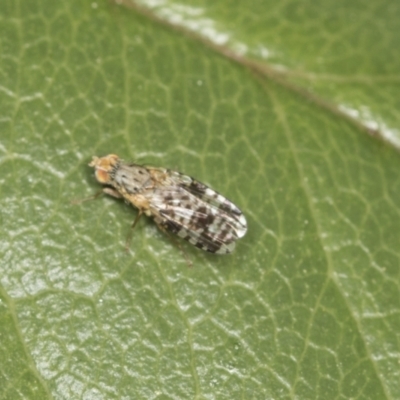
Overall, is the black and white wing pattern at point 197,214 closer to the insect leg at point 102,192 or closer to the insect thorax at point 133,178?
the insect thorax at point 133,178

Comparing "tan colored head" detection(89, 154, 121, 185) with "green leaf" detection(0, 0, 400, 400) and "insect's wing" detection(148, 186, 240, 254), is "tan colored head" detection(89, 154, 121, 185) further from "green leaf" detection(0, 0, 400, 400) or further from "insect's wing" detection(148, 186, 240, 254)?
"insect's wing" detection(148, 186, 240, 254)

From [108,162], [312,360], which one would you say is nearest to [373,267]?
[312,360]

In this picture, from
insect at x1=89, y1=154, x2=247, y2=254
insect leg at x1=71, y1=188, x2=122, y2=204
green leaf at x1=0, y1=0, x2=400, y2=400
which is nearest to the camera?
green leaf at x1=0, y1=0, x2=400, y2=400

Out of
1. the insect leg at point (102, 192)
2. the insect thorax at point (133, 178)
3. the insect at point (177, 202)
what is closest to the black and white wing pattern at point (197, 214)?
the insect at point (177, 202)

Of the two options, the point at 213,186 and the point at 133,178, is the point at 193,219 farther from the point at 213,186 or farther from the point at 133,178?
the point at 133,178

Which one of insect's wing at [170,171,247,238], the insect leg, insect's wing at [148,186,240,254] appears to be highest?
insect's wing at [170,171,247,238]

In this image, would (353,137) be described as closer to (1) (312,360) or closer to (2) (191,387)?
(1) (312,360)

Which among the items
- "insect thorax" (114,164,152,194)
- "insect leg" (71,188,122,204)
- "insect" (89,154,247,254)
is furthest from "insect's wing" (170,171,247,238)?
"insect leg" (71,188,122,204)

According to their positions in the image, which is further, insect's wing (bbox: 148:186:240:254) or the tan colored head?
insect's wing (bbox: 148:186:240:254)

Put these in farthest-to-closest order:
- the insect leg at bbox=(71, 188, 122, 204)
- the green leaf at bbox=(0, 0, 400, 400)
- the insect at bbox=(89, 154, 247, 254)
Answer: the insect at bbox=(89, 154, 247, 254) → the insect leg at bbox=(71, 188, 122, 204) → the green leaf at bbox=(0, 0, 400, 400)
